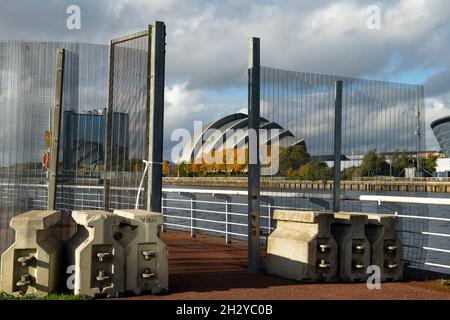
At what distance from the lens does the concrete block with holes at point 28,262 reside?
5781 mm

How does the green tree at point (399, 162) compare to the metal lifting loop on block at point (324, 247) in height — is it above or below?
above

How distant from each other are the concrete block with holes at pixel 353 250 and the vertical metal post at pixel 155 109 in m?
2.47

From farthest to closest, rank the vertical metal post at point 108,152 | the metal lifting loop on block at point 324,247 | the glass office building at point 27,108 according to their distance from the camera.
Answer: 1. the vertical metal post at point 108,152
2. the glass office building at point 27,108
3. the metal lifting loop on block at point 324,247

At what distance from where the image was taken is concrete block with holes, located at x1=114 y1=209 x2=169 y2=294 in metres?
6.13

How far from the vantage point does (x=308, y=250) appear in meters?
6.96

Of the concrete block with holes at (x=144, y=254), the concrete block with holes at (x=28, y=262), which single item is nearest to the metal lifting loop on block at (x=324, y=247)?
the concrete block with holes at (x=144, y=254)

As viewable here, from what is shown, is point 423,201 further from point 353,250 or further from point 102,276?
point 102,276

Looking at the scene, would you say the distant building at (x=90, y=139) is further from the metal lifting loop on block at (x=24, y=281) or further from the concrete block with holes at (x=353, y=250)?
the concrete block with holes at (x=353, y=250)

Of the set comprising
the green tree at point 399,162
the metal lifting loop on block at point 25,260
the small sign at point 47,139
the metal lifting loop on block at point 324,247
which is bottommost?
the metal lifting loop on block at point 25,260

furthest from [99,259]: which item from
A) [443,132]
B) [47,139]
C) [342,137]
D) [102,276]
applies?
[443,132]

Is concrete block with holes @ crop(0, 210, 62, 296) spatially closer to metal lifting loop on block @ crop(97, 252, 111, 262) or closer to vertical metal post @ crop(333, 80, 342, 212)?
metal lifting loop on block @ crop(97, 252, 111, 262)

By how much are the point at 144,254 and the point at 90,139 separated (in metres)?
2.45

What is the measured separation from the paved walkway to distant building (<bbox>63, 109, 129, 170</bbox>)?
6.20ft
